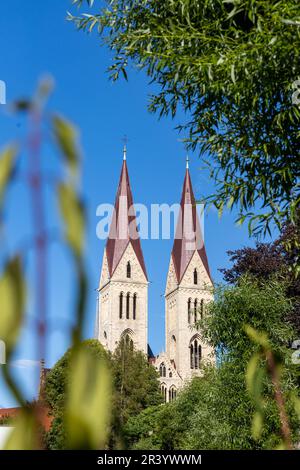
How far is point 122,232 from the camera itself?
7462 centimetres

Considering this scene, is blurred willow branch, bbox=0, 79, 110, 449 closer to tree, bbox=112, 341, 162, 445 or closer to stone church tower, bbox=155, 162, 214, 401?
tree, bbox=112, 341, 162, 445

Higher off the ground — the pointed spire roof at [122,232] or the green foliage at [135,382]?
the pointed spire roof at [122,232]

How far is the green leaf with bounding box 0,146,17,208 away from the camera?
55 centimetres

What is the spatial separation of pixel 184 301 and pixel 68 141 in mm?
77303

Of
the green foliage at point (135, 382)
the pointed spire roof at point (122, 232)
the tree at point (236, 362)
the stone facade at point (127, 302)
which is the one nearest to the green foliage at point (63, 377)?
the tree at point (236, 362)

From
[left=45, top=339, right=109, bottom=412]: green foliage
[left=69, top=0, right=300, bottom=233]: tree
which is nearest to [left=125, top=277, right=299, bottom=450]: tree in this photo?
[left=69, top=0, right=300, bottom=233]: tree

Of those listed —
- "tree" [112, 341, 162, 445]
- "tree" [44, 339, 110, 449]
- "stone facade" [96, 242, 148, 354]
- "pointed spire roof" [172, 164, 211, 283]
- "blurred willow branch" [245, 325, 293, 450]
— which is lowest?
"tree" [44, 339, 110, 449]

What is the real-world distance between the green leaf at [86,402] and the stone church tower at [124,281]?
73546 mm

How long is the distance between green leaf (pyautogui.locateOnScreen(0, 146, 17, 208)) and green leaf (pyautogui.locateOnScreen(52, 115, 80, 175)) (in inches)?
1.7

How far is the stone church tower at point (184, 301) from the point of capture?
2894 inches

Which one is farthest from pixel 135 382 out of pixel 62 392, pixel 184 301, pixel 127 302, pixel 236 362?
pixel 62 392

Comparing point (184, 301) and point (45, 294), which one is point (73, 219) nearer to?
point (45, 294)

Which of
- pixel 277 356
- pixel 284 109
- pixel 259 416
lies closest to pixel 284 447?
pixel 259 416

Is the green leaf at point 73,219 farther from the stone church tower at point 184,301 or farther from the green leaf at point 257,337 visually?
the stone church tower at point 184,301
